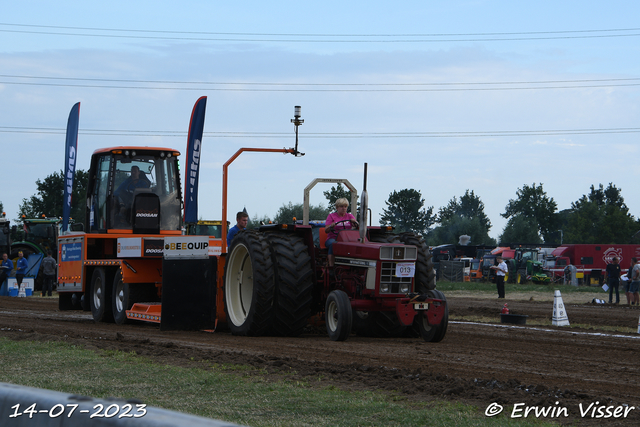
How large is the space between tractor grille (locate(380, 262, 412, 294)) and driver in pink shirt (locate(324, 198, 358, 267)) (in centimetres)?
94

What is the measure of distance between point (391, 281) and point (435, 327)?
0.86 metres

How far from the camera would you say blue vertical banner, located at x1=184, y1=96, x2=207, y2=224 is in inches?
632

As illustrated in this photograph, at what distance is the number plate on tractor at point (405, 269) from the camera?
998 cm

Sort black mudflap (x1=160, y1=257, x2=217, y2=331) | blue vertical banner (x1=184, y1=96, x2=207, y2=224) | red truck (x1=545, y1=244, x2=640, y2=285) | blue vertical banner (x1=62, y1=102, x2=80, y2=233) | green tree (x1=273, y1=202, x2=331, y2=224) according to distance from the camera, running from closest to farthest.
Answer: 1. black mudflap (x1=160, y1=257, x2=217, y2=331)
2. blue vertical banner (x1=184, y1=96, x2=207, y2=224)
3. blue vertical banner (x1=62, y1=102, x2=80, y2=233)
4. red truck (x1=545, y1=244, x2=640, y2=285)
5. green tree (x1=273, y1=202, x2=331, y2=224)

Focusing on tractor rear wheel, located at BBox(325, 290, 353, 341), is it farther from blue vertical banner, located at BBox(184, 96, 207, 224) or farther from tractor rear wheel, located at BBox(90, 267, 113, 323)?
blue vertical banner, located at BBox(184, 96, 207, 224)

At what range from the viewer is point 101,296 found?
13.8 meters

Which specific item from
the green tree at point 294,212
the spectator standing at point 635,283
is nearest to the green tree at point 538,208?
the green tree at point 294,212

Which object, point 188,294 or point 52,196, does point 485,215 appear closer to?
point 52,196

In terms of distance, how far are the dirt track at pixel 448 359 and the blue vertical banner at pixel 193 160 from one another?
11.0 ft

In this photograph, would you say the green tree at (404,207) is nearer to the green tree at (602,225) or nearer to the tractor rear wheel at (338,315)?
the green tree at (602,225)

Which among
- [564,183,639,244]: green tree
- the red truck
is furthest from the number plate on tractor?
[564,183,639,244]: green tree

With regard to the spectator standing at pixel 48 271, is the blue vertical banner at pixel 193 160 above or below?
above

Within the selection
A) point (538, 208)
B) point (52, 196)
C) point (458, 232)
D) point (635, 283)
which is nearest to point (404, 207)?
point (458, 232)

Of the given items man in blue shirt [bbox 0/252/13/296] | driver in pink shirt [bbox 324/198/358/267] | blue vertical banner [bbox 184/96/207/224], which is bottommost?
man in blue shirt [bbox 0/252/13/296]
